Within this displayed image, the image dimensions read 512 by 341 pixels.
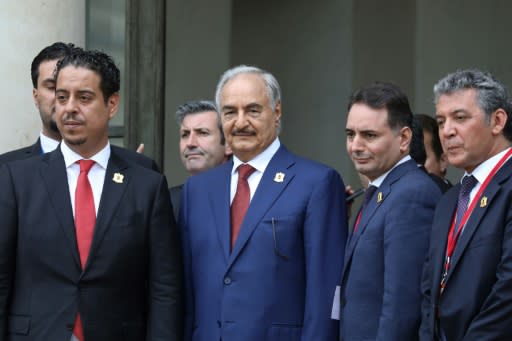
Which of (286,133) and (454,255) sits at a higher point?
(286,133)

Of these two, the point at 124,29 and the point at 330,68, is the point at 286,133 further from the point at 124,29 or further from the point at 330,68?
the point at 124,29

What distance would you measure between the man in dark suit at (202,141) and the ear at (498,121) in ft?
6.65

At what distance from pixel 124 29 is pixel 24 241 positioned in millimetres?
3429

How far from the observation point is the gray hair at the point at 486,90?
3719mm

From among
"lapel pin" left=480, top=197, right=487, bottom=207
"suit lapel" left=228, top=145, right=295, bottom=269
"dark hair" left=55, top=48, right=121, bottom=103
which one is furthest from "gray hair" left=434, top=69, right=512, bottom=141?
"dark hair" left=55, top=48, right=121, bottom=103

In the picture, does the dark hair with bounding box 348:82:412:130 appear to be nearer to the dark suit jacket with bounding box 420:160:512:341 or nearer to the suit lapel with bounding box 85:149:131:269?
Answer: the dark suit jacket with bounding box 420:160:512:341

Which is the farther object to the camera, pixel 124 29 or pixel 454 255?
pixel 124 29

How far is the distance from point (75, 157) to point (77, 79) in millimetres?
317

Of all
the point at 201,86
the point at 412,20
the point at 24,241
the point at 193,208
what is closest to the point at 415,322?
the point at 193,208

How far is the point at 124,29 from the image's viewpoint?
23.0ft

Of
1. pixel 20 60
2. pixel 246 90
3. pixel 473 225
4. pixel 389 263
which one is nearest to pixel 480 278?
pixel 473 225

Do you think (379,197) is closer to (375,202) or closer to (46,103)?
(375,202)

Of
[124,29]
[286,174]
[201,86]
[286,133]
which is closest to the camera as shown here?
[286,174]

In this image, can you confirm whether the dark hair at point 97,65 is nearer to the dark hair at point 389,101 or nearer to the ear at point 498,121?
the dark hair at point 389,101
